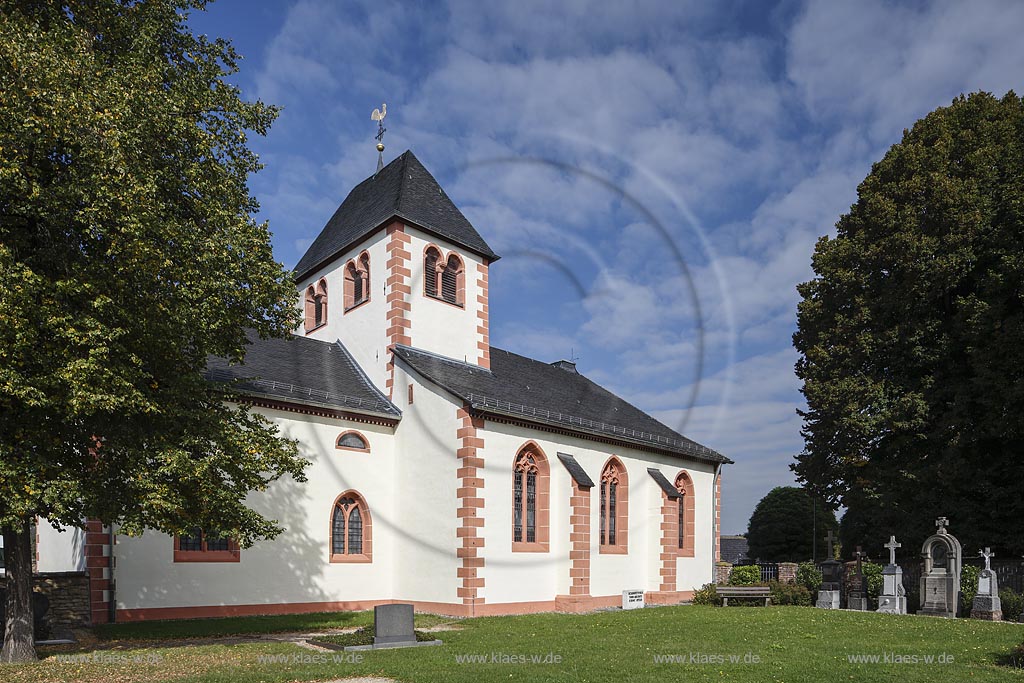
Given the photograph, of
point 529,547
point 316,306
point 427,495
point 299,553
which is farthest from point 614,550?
point 316,306

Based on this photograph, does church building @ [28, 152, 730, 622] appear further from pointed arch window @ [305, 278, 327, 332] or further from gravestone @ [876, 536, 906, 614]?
gravestone @ [876, 536, 906, 614]

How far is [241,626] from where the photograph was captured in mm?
19656

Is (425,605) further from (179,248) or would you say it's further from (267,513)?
(179,248)

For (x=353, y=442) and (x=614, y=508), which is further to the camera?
(x=614, y=508)

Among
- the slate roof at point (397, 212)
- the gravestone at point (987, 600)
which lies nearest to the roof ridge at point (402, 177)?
the slate roof at point (397, 212)

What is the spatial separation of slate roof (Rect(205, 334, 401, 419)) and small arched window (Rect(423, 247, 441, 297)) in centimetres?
413

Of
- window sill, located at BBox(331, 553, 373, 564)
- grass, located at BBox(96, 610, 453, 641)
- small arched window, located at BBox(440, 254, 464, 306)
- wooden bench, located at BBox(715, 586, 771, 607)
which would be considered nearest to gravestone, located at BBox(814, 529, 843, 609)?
wooden bench, located at BBox(715, 586, 771, 607)

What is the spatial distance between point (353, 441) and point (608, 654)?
13.5m

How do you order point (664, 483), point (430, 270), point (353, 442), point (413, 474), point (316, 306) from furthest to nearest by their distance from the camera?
point (316, 306)
point (664, 483)
point (430, 270)
point (413, 474)
point (353, 442)

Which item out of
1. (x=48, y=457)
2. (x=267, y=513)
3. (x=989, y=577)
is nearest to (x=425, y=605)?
(x=267, y=513)

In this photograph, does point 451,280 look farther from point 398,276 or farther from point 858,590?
Answer: point 858,590

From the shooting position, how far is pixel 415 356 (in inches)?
1078

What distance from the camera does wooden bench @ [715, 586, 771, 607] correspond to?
27969 mm

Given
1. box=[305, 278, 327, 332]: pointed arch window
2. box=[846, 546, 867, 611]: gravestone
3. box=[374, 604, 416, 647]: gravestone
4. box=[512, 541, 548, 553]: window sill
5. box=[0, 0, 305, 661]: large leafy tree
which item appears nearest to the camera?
box=[0, 0, 305, 661]: large leafy tree
